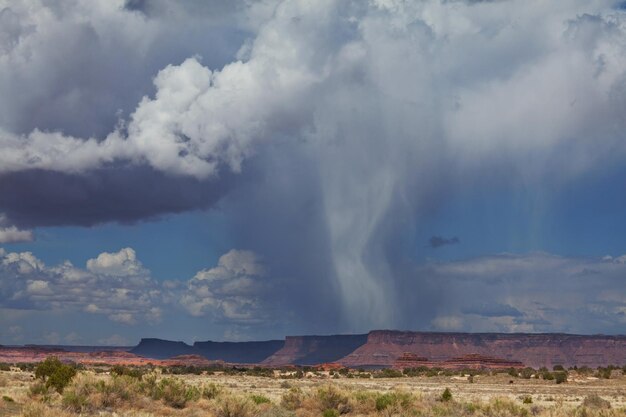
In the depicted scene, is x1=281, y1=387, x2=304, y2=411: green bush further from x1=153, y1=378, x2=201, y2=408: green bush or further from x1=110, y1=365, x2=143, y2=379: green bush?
x1=110, y1=365, x2=143, y2=379: green bush

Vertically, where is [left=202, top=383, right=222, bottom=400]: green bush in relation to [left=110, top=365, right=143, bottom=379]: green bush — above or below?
below

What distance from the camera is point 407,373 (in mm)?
133875

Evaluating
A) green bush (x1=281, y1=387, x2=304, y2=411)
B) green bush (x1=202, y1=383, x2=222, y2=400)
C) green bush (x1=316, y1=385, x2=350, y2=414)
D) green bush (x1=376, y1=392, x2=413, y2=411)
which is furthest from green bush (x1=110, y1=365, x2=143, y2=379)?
green bush (x1=376, y1=392, x2=413, y2=411)

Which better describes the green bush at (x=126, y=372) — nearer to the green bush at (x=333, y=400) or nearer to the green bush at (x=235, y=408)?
the green bush at (x=333, y=400)

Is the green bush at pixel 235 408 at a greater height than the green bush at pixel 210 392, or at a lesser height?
lesser

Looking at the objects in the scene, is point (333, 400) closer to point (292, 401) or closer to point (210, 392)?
point (292, 401)

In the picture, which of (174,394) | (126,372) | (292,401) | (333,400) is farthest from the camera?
(126,372)

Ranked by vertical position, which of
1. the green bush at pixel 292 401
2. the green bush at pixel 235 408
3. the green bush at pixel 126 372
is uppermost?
the green bush at pixel 126 372

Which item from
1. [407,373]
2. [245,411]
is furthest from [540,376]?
[245,411]

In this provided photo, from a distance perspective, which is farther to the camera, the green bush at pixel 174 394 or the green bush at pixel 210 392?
the green bush at pixel 210 392

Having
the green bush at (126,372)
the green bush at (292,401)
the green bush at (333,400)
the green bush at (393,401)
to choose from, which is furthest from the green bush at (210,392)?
the green bush at (126,372)

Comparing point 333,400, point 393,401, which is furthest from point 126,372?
point 393,401

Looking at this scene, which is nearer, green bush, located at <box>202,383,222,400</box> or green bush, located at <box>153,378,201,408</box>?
green bush, located at <box>153,378,201,408</box>

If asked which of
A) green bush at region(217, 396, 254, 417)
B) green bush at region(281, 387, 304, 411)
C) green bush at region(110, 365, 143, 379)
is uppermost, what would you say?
green bush at region(110, 365, 143, 379)
